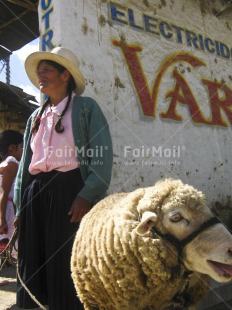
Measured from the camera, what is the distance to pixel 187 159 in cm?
451

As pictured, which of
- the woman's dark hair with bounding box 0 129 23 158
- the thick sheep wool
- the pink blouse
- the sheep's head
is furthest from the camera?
the woman's dark hair with bounding box 0 129 23 158

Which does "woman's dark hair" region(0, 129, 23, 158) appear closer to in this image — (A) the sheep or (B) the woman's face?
(B) the woman's face

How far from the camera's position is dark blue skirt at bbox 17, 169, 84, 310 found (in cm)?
219

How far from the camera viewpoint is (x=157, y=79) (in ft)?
14.2

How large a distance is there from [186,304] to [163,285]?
0.89 ft

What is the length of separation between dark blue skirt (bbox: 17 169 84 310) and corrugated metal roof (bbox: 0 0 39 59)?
3595mm

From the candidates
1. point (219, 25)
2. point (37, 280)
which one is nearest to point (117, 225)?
point (37, 280)

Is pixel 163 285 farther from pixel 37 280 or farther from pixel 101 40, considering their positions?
pixel 101 40

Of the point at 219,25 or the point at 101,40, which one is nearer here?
the point at 101,40

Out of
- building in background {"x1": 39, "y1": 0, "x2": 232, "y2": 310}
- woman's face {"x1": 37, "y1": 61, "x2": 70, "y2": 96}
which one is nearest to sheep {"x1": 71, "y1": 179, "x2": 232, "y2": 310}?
woman's face {"x1": 37, "y1": 61, "x2": 70, "y2": 96}

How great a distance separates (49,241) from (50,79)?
3.52 feet

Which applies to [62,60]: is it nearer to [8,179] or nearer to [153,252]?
[153,252]

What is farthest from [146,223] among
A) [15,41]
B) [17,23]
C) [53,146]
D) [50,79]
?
[15,41]

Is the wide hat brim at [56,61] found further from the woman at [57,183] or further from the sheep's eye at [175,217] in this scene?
the sheep's eye at [175,217]
